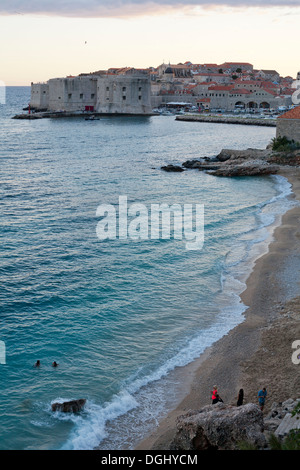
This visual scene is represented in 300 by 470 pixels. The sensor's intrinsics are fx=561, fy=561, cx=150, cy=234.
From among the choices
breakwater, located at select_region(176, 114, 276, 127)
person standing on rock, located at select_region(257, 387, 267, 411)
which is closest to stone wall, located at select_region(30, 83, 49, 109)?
breakwater, located at select_region(176, 114, 276, 127)

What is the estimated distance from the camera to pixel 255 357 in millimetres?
13047

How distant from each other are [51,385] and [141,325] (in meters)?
3.65

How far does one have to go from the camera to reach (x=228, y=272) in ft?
62.5

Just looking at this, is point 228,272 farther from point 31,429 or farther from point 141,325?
point 31,429

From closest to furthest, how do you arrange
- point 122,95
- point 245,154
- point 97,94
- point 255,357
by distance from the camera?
point 255,357 → point 245,154 → point 122,95 → point 97,94

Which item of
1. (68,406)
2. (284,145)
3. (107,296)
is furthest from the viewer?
(284,145)

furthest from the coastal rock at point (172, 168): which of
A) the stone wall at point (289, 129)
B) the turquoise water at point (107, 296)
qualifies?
the stone wall at point (289, 129)

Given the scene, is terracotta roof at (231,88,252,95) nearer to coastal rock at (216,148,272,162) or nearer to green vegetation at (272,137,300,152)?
coastal rock at (216,148,272,162)

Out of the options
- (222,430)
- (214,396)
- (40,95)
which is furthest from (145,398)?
(40,95)

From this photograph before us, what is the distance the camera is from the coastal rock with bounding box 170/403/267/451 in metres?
8.47

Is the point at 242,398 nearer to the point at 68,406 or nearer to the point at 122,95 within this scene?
the point at 68,406

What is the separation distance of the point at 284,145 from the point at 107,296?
28424 mm

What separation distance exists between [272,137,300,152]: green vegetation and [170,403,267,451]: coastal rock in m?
34.6

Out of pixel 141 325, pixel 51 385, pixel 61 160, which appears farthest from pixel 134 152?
pixel 51 385
